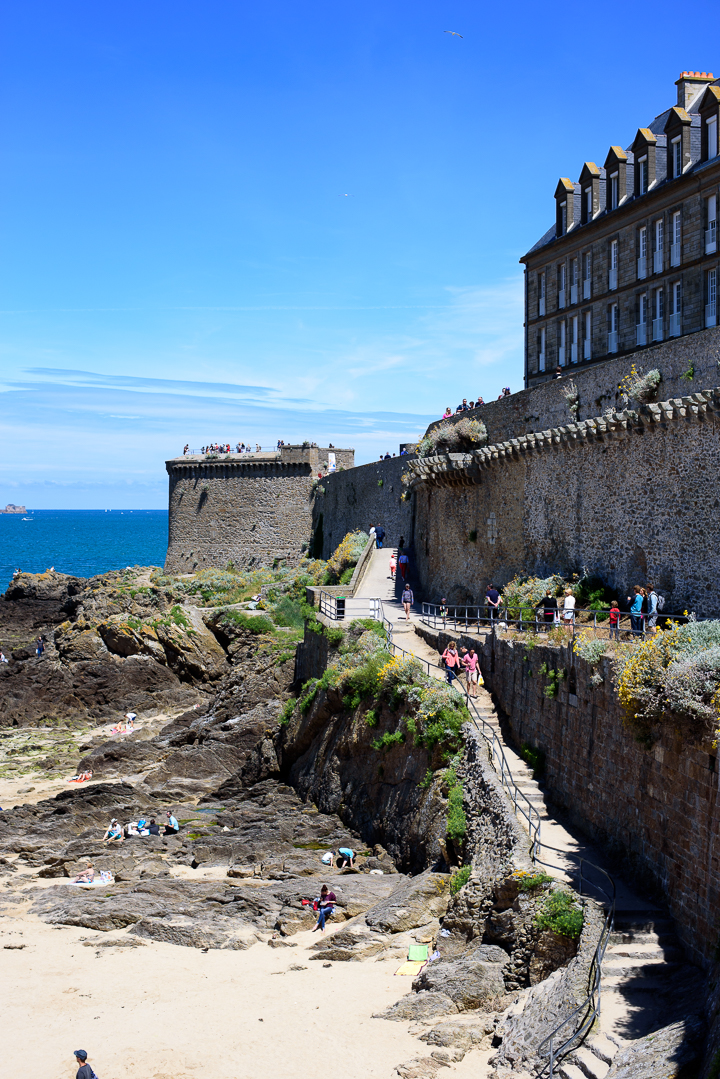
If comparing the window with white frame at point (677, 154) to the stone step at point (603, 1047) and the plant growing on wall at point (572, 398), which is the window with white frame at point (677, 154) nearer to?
the plant growing on wall at point (572, 398)

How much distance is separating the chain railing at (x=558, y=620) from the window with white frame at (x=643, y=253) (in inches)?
397

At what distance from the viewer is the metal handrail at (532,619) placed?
17078mm

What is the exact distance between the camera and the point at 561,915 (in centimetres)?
1212

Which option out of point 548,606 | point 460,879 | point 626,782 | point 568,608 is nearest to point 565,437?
point 548,606

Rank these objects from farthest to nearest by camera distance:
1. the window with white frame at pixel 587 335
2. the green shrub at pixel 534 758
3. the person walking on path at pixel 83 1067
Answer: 1. the window with white frame at pixel 587 335
2. the green shrub at pixel 534 758
3. the person walking on path at pixel 83 1067

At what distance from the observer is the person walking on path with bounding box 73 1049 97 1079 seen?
38.8 feet

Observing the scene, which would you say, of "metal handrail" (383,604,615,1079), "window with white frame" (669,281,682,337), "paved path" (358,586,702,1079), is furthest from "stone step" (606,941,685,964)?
"window with white frame" (669,281,682,337)

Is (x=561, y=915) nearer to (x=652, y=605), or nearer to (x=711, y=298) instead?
(x=652, y=605)

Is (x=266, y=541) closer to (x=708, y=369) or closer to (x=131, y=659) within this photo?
(x=131, y=659)

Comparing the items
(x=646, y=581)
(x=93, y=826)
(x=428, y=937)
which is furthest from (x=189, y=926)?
(x=646, y=581)

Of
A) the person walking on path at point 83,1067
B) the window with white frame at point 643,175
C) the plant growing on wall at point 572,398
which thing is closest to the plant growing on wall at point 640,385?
the plant growing on wall at point 572,398

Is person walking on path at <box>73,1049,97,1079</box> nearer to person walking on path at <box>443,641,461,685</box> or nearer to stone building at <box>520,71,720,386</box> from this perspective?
person walking on path at <box>443,641,461,685</box>

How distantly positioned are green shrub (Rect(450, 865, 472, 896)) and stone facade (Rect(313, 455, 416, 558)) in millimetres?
20497

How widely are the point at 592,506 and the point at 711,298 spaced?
6785 mm
